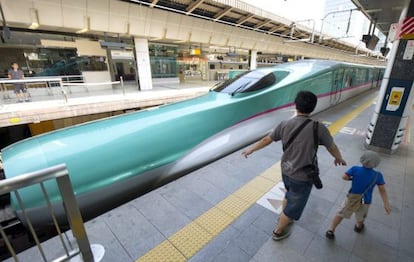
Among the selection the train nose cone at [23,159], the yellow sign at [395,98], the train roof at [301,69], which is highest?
the train roof at [301,69]

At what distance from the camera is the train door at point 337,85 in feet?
22.7

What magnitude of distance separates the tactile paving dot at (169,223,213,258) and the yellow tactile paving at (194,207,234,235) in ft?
0.19

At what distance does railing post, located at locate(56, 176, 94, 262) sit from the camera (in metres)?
1.16

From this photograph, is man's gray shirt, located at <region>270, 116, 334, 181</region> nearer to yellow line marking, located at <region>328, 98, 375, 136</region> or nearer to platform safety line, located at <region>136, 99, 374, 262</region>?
platform safety line, located at <region>136, 99, 374, 262</region>

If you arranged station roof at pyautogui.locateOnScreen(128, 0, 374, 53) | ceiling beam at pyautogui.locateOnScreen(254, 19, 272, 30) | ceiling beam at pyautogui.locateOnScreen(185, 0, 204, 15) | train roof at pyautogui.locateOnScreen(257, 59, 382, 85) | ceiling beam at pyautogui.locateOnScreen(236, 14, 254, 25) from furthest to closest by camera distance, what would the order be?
1. ceiling beam at pyautogui.locateOnScreen(254, 19, 272, 30)
2. ceiling beam at pyautogui.locateOnScreen(236, 14, 254, 25)
3. station roof at pyautogui.locateOnScreen(128, 0, 374, 53)
4. ceiling beam at pyautogui.locateOnScreen(185, 0, 204, 15)
5. train roof at pyautogui.locateOnScreen(257, 59, 382, 85)

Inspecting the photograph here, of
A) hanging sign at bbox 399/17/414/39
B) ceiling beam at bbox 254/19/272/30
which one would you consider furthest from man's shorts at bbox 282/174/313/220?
ceiling beam at bbox 254/19/272/30

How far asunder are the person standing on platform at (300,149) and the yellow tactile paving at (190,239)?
0.81 m

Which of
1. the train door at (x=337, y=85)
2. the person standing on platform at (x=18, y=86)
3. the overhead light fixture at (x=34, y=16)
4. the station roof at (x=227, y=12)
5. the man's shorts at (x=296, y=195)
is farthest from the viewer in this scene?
the station roof at (x=227, y=12)

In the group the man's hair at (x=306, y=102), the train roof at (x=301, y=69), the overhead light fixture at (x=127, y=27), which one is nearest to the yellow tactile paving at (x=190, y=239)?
the man's hair at (x=306, y=102)

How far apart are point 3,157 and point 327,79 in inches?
298

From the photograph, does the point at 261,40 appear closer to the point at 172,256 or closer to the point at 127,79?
the point at 127,79

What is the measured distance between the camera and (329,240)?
1993mm

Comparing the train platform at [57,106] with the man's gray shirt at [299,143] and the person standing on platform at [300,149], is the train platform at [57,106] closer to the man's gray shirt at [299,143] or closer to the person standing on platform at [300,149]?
the person standing on platform at [300,149]

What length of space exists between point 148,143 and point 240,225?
161cm
